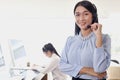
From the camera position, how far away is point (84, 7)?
4.70 ft

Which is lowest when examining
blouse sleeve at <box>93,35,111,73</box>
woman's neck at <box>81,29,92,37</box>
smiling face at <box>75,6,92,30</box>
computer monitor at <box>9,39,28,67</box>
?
computer monitor at <box>9,39,28,67</box>

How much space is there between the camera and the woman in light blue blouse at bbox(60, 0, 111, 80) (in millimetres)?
1353

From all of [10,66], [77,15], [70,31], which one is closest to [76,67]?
[77,15]

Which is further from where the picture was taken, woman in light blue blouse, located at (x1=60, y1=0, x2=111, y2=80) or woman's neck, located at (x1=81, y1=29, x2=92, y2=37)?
woman's neck, located at (x1=81, y1=29, x2=92, y2=37)

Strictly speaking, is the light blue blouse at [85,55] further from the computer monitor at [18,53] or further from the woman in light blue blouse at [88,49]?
the computer monitor at [18,53]

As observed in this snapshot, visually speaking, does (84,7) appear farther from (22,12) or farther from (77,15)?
(22,12)

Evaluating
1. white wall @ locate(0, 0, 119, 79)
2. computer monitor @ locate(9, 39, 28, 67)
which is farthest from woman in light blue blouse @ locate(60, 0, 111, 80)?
white wall @ locate(0, 0, 119, 79)

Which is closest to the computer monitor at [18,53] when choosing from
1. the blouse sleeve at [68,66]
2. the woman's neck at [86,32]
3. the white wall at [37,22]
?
the white wall at [37,22]

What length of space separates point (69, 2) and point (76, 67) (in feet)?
10.3

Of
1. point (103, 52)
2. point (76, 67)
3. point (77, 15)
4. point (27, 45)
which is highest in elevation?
point (77, 15)

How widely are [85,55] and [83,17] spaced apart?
0.26m

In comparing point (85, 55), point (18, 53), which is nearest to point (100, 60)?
point (85, 55)

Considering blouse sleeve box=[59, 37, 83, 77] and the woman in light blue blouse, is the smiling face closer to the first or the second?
the woman in light blue blouse

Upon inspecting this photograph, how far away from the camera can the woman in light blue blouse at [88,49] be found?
1.35 meters
